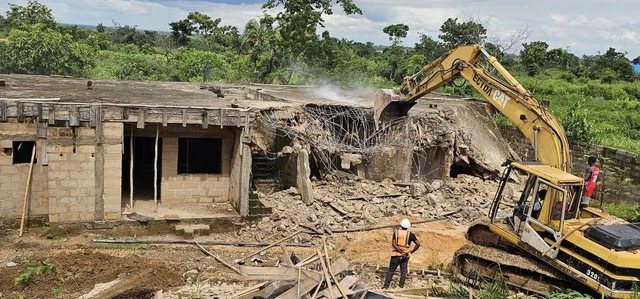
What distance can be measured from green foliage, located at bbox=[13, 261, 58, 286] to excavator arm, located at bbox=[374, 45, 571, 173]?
9987 mm

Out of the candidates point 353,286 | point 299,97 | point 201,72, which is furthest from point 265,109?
point 201,72

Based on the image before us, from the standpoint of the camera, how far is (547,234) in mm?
10336

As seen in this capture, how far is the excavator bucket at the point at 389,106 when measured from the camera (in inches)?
698

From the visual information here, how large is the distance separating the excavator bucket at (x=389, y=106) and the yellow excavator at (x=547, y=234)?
4.63m

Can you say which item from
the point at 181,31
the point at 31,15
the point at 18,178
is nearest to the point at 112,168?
the point at 18,178

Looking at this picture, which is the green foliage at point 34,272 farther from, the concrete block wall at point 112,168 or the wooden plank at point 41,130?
the wooden plank at point 41,130

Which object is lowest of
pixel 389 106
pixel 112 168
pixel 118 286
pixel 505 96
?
pixel 118 286

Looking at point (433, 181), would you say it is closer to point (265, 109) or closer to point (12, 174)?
point (265, 109)

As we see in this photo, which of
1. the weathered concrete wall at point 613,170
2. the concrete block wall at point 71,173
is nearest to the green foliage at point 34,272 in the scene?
the concrete block wall at point 71,173

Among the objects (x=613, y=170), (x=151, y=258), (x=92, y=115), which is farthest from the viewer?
(x=613, y=170)

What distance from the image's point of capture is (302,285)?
794 centimetres

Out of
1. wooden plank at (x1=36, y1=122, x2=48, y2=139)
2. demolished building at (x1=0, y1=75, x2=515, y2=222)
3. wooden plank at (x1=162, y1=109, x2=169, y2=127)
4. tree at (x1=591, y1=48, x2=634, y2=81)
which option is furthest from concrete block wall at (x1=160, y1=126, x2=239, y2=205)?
tree at (x1=591, y1=48, x2=634, y2=81)

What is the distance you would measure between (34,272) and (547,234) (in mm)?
9692

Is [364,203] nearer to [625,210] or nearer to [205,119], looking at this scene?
[205,119]
